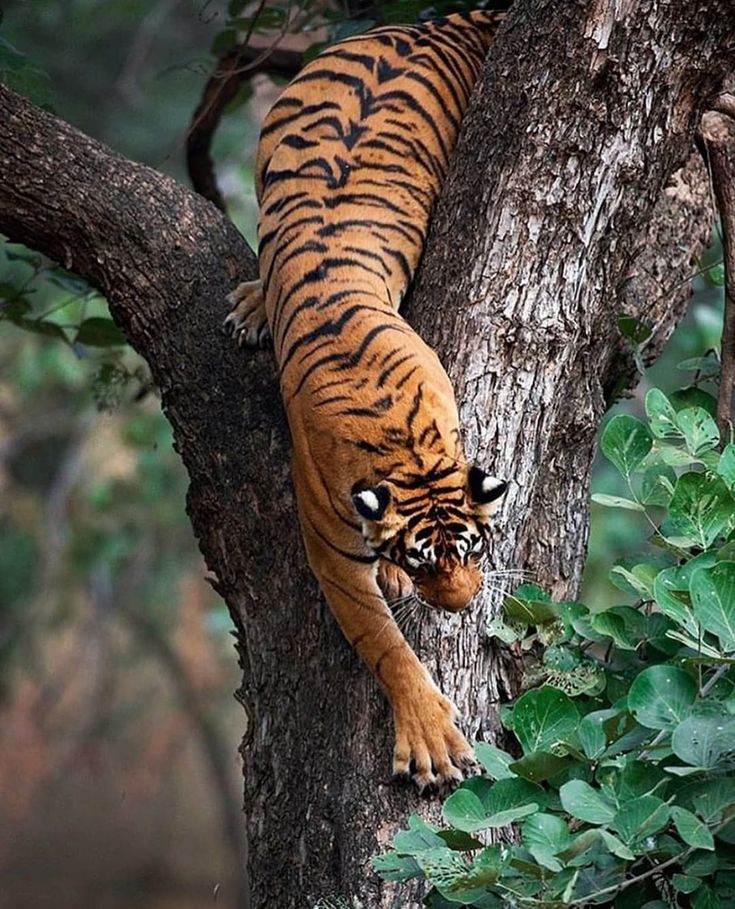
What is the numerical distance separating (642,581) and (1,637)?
8849 millimetres

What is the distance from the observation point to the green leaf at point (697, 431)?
2.63 m

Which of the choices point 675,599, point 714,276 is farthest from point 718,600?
point 714,276

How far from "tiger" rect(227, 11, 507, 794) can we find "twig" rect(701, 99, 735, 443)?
1.93 ft

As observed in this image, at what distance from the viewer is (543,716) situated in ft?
7.35

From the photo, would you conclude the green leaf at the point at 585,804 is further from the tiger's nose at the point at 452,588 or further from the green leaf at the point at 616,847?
the tiger's nose at the point at 452,588

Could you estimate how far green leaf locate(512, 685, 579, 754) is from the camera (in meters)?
2.23

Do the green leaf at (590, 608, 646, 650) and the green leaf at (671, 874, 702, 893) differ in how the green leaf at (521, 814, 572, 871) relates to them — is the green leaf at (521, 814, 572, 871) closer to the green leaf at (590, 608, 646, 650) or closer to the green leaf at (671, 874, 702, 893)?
the green leaf at (671, 874, 702, 893)

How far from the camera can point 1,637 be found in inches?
419

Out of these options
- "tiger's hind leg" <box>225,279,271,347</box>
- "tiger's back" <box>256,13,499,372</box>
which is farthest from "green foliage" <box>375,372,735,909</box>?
"tiger's hind leg" <box>225,279,271,347</box>

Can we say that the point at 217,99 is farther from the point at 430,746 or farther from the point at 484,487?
the point at 430,746

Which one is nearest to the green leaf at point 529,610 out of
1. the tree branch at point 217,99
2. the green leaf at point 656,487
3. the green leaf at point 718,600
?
the green leaf at point 656,487

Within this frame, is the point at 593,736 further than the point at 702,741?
Yes

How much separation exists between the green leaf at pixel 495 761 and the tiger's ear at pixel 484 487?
561mm

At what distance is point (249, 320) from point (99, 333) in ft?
2.84
